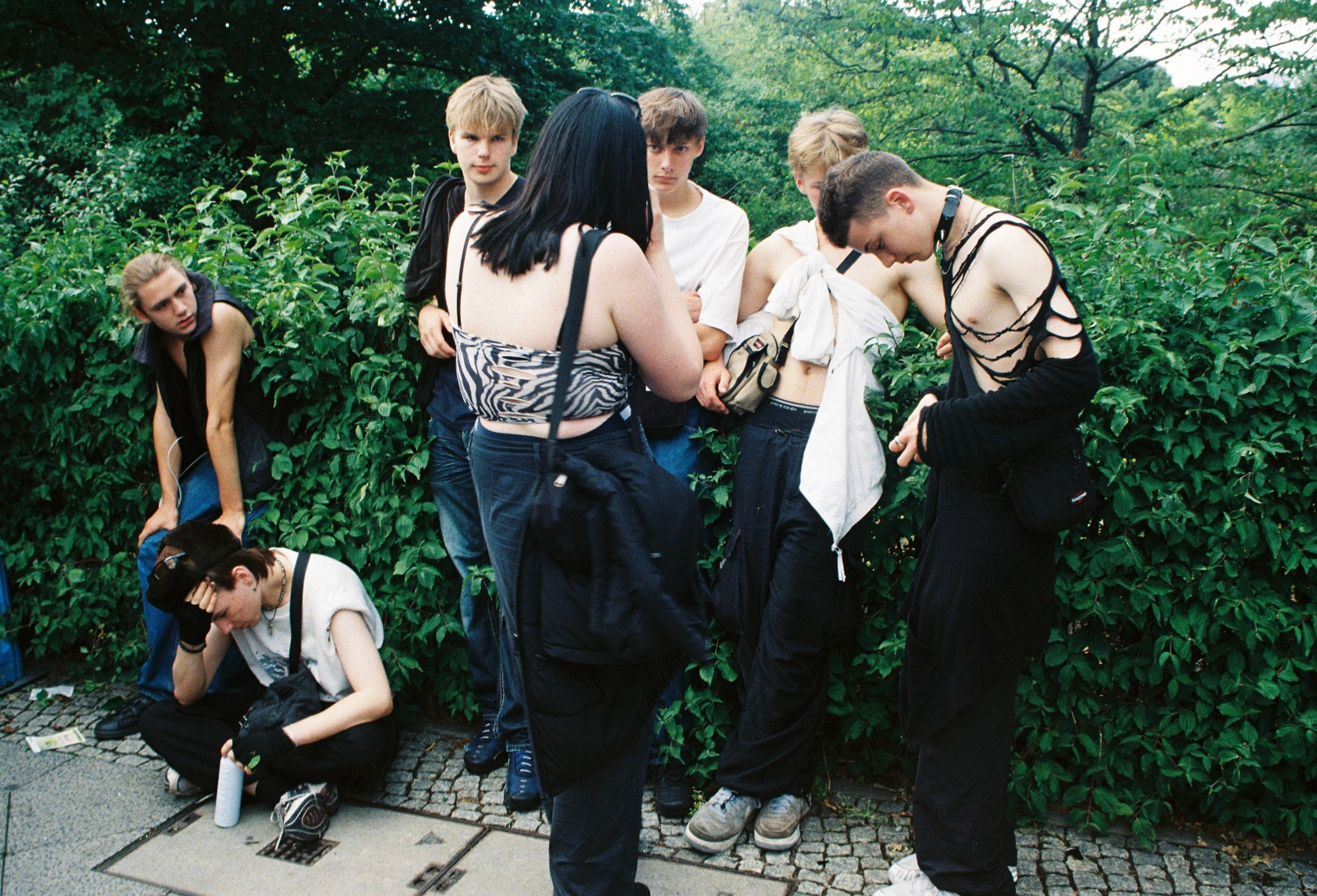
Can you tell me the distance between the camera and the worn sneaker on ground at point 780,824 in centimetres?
296

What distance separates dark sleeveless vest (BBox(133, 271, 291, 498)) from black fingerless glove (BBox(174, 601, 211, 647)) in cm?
57

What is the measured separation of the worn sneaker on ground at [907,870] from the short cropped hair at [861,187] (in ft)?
5.66

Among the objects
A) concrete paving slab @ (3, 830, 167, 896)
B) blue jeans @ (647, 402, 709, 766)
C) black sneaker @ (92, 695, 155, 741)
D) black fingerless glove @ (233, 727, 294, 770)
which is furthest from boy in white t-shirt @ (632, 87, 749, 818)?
black sneaker @ (92, 695, 155, 741)

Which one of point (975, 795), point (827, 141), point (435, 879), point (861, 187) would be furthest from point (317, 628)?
point (827, 141)

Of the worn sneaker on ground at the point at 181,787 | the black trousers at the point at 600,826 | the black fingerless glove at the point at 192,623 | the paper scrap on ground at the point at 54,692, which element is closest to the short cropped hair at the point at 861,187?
the black trousers at the point at 600,826

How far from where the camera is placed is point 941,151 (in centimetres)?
1219

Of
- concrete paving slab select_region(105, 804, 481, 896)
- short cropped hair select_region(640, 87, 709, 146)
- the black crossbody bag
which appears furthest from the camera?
short cropped hair select_region(640, 87, 709, 146)

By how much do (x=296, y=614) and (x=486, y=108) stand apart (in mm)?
1843

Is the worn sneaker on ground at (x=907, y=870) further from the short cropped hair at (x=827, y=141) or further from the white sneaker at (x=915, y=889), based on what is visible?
the short cropped hair at (x=827, y=141)

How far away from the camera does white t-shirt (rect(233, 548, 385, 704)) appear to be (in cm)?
325

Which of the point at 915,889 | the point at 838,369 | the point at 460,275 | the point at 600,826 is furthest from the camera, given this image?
the point at 838,369

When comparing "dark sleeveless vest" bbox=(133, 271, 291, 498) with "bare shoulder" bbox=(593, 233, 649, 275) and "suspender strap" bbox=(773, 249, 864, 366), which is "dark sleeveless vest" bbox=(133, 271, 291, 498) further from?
"bare shoulder" bbox=(593, 233, 649, 275)

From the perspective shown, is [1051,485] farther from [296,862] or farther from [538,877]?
[296,862]

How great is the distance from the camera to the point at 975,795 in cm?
252
